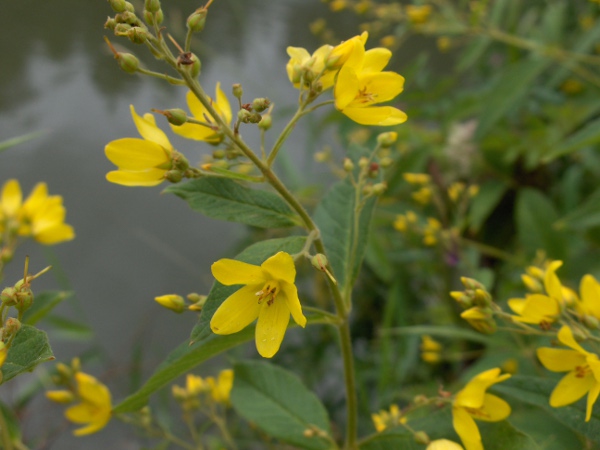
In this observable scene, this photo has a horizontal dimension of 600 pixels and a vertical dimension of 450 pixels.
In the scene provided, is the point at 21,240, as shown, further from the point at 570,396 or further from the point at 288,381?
the point at 570,396

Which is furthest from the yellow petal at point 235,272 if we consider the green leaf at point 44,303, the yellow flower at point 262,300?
the green leaf at point 44,303

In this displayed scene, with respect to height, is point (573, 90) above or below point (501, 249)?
above

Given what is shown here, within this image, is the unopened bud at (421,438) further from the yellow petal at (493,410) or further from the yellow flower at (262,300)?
the yellow flower at (262,300)

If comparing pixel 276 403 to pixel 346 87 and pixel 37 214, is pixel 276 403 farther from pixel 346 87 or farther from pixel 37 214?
pixel 37 214

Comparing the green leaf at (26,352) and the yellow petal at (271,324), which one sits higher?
the green leaf at (26,352)

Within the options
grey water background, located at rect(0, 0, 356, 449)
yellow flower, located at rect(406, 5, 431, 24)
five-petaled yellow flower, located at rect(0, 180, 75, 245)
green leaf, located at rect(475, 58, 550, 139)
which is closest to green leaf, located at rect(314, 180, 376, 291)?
five-petaled yellow flower, located at rect(0, 180, 75, 245)

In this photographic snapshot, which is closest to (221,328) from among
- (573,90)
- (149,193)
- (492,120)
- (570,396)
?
(570,396)

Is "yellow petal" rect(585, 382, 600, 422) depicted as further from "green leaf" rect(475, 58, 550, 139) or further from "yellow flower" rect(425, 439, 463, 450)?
"green leaf" rect(475, 58, 550, 139)
